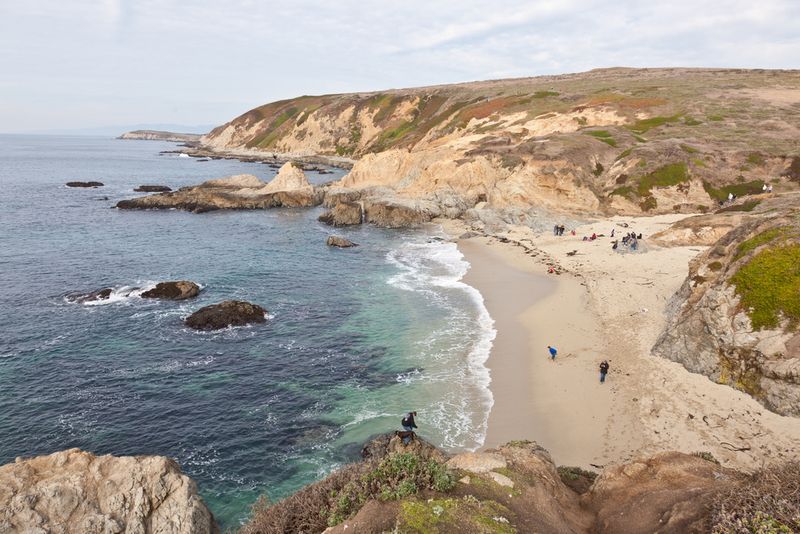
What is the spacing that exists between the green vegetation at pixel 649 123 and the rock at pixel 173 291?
77817 mm

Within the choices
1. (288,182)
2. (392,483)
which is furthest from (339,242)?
(392,483)

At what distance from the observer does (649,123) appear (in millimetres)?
84938

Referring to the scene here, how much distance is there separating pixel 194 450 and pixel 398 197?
201 feet

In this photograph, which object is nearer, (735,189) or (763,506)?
(763,506)

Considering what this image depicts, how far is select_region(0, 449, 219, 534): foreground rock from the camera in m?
12.3

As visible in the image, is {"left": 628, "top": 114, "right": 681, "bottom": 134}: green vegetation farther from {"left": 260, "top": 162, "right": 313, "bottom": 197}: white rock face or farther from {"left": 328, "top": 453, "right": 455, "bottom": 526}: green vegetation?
{"left": 328, "top": 453, "right": 455, "bottom": 526}: green vegetation

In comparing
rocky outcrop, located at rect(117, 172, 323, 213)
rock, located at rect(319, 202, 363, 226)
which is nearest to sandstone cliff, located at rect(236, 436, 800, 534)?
rock, located at rect(319, 202, 363, 226)

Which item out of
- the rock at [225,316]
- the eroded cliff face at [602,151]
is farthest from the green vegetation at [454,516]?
the eroded cliff face at [602,151]

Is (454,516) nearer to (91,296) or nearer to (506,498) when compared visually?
(506,498)

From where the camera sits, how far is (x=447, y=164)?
7625 cm

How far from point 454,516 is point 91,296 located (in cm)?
3825

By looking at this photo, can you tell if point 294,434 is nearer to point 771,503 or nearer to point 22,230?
point 771,503

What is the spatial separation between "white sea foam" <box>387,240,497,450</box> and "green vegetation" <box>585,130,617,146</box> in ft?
134

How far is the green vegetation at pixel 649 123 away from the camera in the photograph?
8262cm
